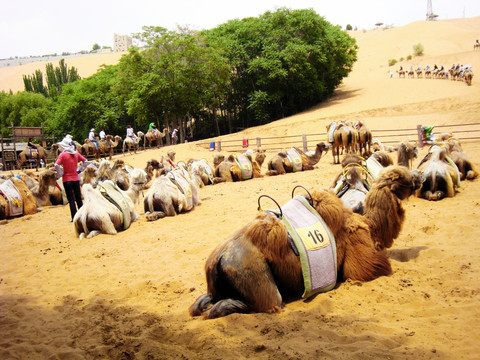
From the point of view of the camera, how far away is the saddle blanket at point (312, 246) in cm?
372

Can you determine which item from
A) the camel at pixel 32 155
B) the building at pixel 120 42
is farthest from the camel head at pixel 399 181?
the building at pixel 120 42

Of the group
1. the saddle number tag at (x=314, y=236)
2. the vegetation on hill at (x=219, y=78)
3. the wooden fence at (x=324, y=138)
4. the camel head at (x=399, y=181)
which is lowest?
the wooden fence at (x=324, y=138)

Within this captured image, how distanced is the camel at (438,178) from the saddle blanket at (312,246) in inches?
197

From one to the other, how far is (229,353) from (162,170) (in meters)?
6.42

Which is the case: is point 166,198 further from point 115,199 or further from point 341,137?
point 341,137

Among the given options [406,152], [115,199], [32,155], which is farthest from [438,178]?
[32,155]

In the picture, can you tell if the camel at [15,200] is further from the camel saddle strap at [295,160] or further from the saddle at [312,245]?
the saddle at [312,245]

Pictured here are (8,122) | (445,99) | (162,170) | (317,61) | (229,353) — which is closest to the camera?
(229,353)

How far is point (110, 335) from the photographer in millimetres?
3625

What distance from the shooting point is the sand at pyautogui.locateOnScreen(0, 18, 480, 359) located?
311 centimetres

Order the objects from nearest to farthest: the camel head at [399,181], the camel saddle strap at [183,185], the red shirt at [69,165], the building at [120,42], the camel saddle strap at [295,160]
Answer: the camel head at [399,181] → the red shirt at [69,165] → the camel saddle strap at [183,185] → the camel saddle strap at [295,160] → the building at [120,42]

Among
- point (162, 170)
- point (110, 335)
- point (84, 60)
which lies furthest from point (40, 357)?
point (84, 60)

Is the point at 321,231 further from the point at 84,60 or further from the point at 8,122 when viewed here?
the point at 84,60

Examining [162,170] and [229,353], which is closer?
[229,353]
